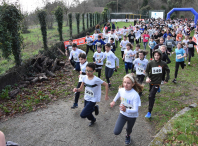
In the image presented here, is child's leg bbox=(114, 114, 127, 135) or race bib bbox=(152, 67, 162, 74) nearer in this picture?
child's leg bbox=(114, 114, 127, 135)

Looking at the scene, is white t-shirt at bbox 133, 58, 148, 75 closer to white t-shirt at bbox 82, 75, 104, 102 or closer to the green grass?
the green grass

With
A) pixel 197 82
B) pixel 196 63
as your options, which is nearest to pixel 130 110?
pixel 197 82

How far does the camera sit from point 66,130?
4.83m

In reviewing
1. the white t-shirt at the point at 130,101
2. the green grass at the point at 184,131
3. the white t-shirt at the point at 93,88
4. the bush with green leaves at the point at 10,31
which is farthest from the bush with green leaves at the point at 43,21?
the green grass at the point at 184,131

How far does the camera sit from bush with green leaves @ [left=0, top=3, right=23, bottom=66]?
7.38 meters

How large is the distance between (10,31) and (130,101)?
695 cm

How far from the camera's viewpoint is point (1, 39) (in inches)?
282

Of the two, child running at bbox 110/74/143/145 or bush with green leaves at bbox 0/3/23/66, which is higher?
bush with green leaves at bbox 0/3/23/66

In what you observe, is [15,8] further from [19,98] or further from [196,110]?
[196,110]

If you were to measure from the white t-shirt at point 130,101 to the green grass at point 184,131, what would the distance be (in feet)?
3.83

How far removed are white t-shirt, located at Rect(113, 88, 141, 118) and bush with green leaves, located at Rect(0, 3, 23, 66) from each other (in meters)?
6.14

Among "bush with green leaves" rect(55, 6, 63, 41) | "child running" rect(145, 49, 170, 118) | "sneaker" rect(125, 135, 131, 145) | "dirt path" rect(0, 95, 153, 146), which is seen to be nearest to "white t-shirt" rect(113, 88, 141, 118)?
"sneaker" rect(125, 135, 131, 145)

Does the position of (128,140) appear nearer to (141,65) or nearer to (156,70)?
(156,70)

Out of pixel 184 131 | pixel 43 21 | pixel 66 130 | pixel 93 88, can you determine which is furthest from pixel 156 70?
pixel 43 21
